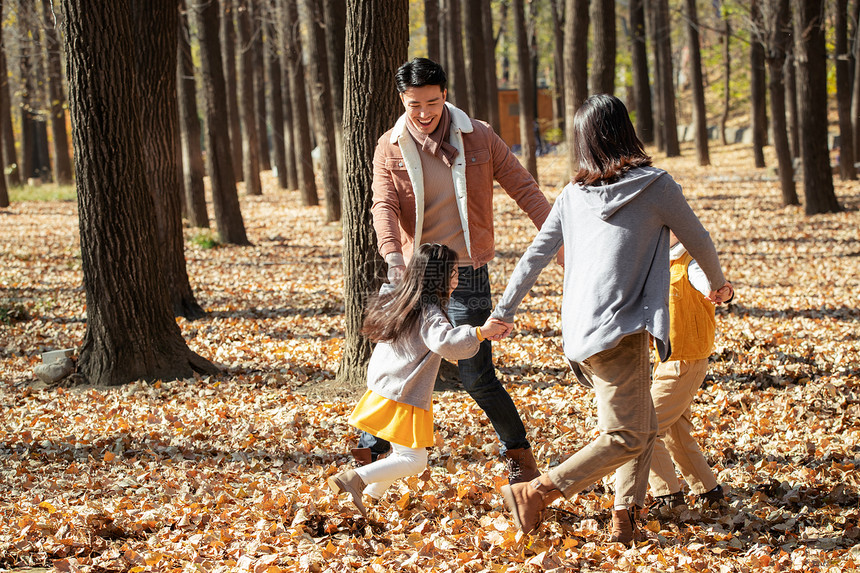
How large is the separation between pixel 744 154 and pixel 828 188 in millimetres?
13341

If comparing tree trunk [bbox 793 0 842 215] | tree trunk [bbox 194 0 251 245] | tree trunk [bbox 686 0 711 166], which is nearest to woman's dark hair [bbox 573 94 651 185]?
tree trunk [bbox 194 0 251 245]

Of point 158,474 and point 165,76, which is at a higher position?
point 165,76

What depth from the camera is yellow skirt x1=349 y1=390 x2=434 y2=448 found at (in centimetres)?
379

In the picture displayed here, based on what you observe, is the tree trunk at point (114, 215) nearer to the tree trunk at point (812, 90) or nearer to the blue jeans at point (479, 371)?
the blue jeans at point (479, 371)

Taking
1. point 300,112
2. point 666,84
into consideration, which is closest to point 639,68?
point 666,84

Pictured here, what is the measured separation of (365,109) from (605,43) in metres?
8.74

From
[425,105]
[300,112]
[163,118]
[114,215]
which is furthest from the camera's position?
[300,112]

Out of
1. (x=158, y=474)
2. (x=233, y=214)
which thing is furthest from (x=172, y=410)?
(x=233, y=214)

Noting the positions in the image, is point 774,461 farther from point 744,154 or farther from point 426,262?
point 744,154

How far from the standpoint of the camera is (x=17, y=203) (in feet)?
79.4

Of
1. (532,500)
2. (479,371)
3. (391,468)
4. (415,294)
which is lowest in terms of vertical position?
(532,500)

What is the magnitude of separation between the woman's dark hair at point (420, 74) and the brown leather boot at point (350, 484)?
6.30ft

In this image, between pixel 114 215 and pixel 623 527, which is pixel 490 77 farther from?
pixel 623 527

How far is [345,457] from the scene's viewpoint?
197 inches
